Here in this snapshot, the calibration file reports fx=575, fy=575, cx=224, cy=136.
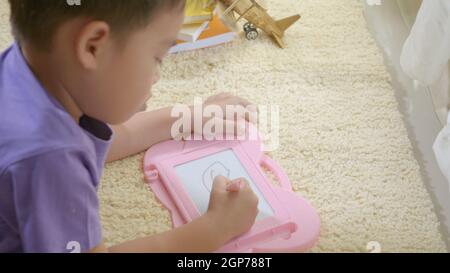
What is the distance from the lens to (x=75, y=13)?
54cm

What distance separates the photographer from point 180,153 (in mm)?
939

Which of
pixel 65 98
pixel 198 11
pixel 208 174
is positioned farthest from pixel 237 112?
pixel 65 98

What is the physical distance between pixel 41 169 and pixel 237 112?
0.49 metres

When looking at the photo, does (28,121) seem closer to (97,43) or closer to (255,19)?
(97,43)

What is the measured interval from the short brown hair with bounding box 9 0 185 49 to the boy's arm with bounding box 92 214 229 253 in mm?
311

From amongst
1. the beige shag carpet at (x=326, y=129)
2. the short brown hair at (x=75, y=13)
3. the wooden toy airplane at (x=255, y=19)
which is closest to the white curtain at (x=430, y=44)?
the beige shag carpet at (x=326, y=129)

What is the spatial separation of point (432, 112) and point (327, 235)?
1.23 ft

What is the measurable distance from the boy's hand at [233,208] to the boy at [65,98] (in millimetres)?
209

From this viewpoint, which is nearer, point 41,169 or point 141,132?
point 41,169

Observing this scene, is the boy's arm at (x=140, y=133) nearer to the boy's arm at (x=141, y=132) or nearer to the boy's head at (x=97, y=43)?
the boy's arm at (x=141, y=132)

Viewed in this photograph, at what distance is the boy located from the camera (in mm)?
545

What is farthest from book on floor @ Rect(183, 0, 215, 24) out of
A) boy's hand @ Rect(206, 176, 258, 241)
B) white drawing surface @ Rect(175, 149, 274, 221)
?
boy's hand @ Rect(206, 176, 258, 241)
